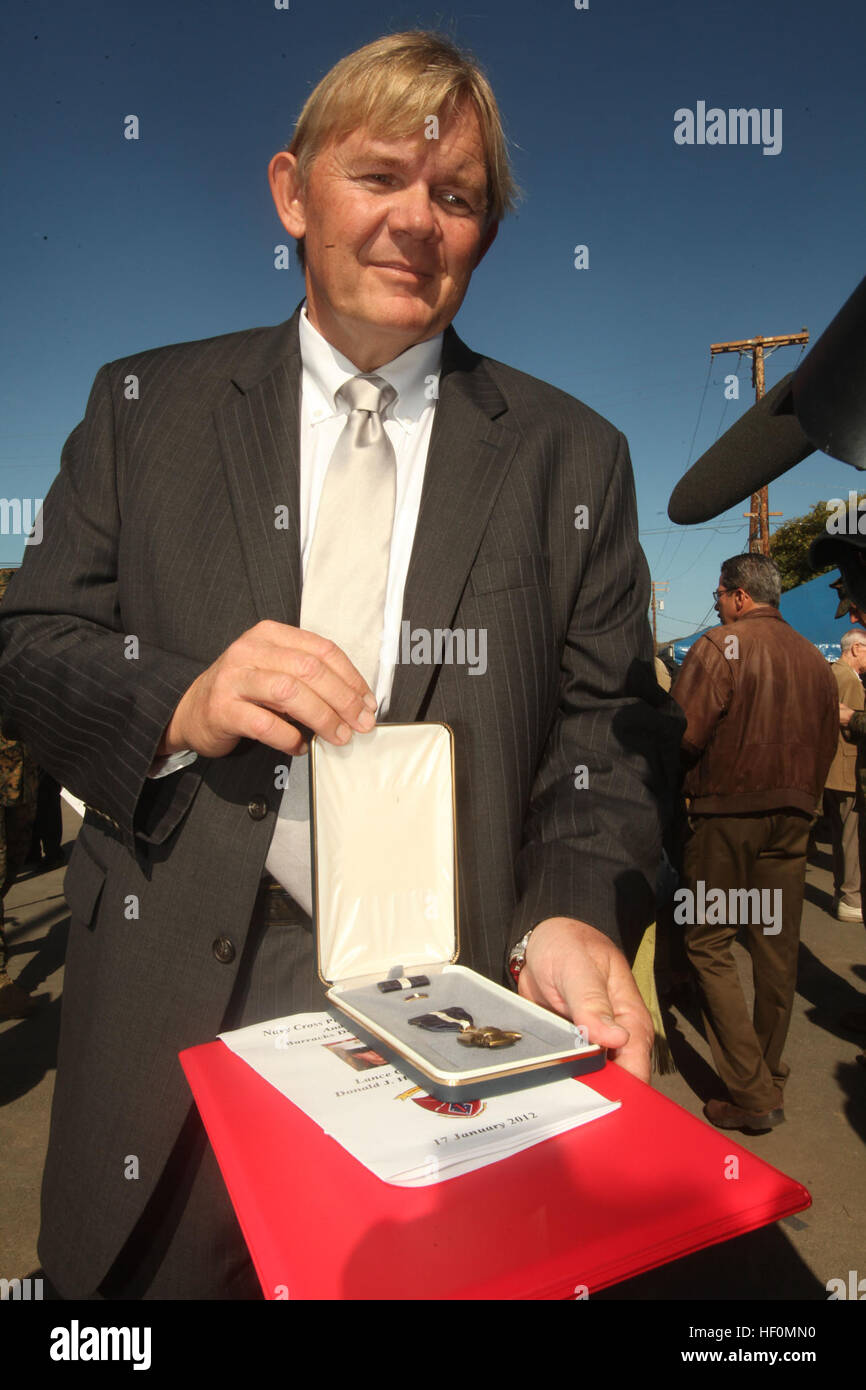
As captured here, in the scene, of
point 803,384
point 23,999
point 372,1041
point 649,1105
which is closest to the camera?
point 803,384

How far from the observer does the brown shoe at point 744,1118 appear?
4055 mm

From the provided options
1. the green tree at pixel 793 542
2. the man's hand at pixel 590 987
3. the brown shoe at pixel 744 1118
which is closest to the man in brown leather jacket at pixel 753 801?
the brown shoe at pixel 744 1118

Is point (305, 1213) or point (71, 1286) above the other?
point (305, 1213)

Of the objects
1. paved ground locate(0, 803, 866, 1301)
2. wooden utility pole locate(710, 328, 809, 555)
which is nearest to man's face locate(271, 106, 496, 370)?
paved ground locate(0, 803, 866, 1301)

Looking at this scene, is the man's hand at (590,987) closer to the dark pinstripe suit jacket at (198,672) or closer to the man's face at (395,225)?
the dark pinstripe suit jacket at (198,672)

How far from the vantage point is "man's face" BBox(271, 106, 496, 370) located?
1.41 metres

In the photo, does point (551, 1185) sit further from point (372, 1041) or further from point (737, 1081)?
point (737, 1081)

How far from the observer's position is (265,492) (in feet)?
4.81

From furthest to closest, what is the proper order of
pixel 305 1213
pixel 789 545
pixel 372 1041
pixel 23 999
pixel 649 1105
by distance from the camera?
pixel 789 545
pixel 23 999
pixel 372 1041
pixel 649 1105
pixel 305 1213

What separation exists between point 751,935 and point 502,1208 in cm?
409

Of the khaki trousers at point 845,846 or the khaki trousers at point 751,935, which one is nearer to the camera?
the khaki trousers at point 751,935

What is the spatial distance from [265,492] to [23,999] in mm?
4721

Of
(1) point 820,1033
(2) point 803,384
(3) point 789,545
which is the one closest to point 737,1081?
(1) point 820,1033

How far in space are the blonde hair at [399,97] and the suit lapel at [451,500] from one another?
0.33 metres
